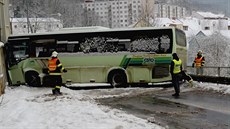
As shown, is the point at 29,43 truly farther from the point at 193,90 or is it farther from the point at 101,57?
the point at 193,90

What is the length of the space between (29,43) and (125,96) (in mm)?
6883

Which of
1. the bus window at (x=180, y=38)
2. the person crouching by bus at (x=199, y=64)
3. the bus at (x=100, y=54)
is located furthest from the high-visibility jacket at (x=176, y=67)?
the person crouching by bus at (x=199, y=64)

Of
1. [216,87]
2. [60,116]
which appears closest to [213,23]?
[216,87]

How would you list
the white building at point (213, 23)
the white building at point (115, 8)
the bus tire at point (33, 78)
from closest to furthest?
the bus tire at point (33, 78) → the white building at point (213, 23) → the white building at point (115, 8)

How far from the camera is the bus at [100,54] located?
57.7ft

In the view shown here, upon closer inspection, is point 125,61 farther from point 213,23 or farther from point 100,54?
point 213,23

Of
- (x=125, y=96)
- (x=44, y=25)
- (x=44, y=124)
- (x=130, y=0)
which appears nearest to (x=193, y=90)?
(x=125, y=96)

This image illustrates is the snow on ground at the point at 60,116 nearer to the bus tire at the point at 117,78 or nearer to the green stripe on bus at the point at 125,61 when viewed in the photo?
the bus tire at the point at 117,78

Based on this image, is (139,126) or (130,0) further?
(130,0)

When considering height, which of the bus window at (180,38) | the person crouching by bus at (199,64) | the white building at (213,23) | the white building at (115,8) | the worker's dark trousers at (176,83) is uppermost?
the white building at (115,8)

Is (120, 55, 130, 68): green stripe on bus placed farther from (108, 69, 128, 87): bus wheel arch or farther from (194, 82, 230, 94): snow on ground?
(194, 82, 230, 94): snow on ground

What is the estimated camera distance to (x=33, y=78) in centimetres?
1903

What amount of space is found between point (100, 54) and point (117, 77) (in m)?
1.49

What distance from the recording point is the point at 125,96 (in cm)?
1536
